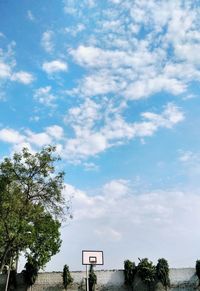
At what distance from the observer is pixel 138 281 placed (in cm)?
3497

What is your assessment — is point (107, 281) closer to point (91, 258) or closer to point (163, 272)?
point (163, 272)

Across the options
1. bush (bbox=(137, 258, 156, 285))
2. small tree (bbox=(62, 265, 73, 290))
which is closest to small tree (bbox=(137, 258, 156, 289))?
bush (bbox=(137, 258, 156, 285))

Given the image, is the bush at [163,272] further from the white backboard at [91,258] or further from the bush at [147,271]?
the white backboard at [91,258]

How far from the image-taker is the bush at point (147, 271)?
3428cm

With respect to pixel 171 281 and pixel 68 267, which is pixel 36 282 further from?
pixel 171 281

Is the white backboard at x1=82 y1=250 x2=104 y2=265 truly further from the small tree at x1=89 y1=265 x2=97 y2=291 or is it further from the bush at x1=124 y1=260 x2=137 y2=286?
the bush at x1=124 y1=260 x2=137 y2=286

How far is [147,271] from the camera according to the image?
1351 inches

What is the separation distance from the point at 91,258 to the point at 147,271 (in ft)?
26.2

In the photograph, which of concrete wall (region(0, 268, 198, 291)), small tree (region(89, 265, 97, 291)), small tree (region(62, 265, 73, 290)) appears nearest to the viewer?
small tree (region(89, 265, 97, 291))

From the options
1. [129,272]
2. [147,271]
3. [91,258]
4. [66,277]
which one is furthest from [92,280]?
[91,258]

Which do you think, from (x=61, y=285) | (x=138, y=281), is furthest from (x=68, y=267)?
(x=138, y=281)

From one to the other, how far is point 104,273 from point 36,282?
5.72 metres

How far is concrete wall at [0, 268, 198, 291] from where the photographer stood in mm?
34688

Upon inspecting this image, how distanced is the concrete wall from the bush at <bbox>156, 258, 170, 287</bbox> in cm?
63
